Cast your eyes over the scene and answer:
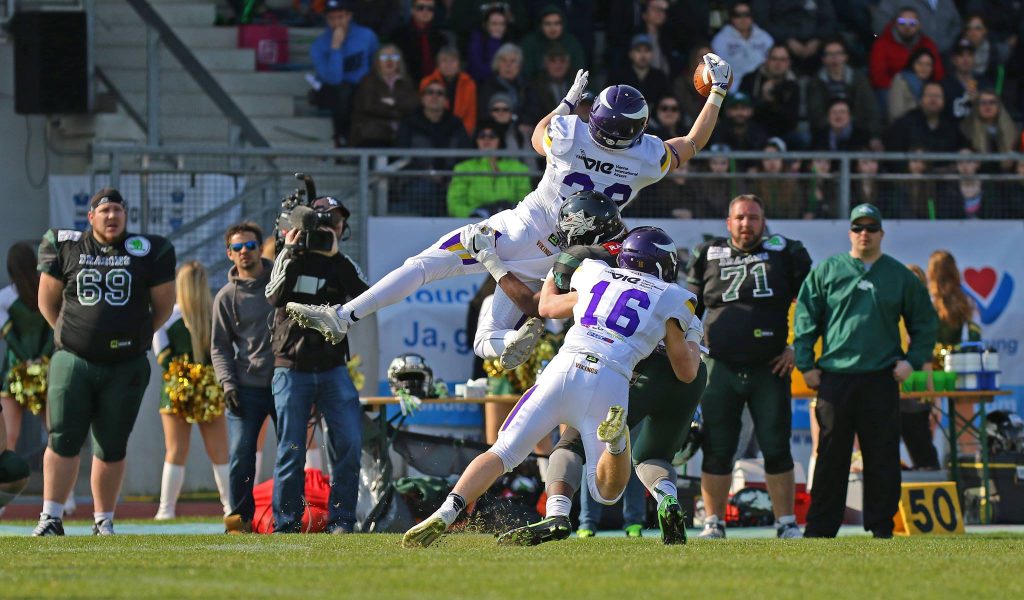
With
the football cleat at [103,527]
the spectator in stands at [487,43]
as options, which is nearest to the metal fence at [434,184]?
the spectator in stands at [487,43]

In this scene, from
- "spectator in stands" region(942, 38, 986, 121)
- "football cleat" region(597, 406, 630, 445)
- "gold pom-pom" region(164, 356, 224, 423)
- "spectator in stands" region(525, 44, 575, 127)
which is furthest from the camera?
"spectator in stands" region(942, 38, 986, 121)

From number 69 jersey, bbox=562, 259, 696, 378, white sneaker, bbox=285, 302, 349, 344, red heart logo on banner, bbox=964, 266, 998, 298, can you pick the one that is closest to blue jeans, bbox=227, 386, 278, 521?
white sneaker, bbox=285, 302, 349, 344

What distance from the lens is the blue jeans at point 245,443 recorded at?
1155cm

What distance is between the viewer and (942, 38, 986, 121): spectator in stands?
1717 cm

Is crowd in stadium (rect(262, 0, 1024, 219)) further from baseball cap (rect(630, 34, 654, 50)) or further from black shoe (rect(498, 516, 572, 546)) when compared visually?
black shoe (rect(498, 516, 572, 546))

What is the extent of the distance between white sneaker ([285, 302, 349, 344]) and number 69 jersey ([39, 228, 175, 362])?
63.8 inches

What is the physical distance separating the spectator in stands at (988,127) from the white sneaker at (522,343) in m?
8.45

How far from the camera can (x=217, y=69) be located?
58.4ft

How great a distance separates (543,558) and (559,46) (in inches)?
368

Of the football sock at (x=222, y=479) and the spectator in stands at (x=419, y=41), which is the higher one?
the spectator in stands at (x=419, y=41)

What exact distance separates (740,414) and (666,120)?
508 cm

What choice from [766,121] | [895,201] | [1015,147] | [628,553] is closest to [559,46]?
[766,121]

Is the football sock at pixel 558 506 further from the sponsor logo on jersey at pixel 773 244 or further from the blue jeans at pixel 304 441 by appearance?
the sponsor logo on jersey at pixel 773 244

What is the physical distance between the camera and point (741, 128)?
1616 centimetres
